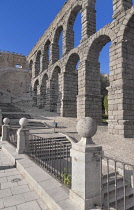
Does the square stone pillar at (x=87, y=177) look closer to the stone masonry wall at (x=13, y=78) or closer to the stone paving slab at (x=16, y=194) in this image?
the stone paving slab at (x=16, y=194)

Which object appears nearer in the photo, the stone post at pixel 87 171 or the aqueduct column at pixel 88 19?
the stone post at pixel 87 171

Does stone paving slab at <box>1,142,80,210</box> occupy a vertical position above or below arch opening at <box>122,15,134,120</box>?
below

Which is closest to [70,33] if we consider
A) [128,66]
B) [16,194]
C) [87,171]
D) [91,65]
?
[91,65]

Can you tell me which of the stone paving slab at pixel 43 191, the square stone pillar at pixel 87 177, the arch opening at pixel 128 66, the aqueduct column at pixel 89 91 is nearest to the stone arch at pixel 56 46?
the aqueduct column at pixel 89 91

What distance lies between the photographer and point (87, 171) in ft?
9.25

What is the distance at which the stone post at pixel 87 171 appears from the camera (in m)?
2.81

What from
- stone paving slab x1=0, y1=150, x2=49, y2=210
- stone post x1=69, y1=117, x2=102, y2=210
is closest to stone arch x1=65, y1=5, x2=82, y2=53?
stone paving slab x1=0, y1=150, x2=49, y2=210

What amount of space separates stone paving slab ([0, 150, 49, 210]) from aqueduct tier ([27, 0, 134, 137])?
26.7ft

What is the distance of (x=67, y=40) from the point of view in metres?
20.1

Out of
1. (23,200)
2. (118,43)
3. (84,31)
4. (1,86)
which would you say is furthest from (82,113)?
(1,86)

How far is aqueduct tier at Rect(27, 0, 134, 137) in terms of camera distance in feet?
37.0

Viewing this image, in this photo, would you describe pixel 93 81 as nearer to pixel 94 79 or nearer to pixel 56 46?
pixel 94 79

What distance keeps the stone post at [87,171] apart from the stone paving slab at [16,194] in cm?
103

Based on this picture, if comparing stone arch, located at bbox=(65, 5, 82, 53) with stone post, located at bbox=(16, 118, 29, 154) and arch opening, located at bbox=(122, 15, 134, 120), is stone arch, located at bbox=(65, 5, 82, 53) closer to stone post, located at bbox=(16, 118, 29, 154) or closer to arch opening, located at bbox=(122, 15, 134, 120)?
arch opening, located at bbox=(122, 15, 134, 120)
